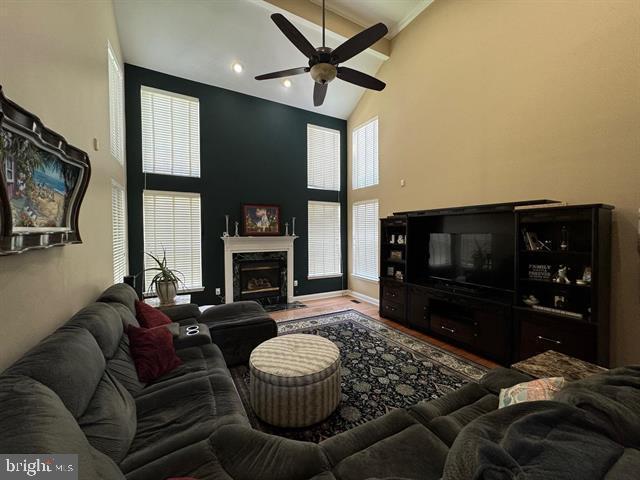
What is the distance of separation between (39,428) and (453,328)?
372cm

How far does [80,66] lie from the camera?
85.8 inches

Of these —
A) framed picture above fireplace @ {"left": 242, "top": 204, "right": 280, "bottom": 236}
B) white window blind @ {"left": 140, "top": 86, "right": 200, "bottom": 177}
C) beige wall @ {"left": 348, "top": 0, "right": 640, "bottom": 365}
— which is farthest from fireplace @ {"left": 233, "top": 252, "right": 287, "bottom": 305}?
beige wall @ {"left": 348, "top": 0, "right": 640, "bottom": 365}

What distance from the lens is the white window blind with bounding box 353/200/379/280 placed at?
5371mm

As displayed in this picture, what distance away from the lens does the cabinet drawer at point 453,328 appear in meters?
3.19

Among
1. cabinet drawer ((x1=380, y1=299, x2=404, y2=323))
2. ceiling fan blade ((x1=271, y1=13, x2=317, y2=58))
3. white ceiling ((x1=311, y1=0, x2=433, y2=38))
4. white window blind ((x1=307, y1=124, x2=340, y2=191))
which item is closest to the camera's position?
Answer: ceiling fan blade ((x1=271, y1=13, x2=317, y2=58))

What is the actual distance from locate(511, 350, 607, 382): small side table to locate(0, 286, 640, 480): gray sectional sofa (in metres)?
0.09

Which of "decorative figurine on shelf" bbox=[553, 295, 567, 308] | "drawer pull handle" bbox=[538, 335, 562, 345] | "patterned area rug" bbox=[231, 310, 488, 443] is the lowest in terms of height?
"patterned area rug" bbox=[231, 310, 488, 443]

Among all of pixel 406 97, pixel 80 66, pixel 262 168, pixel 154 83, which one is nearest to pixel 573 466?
pixel 80 66

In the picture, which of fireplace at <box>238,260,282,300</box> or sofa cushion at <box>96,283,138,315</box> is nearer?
sofa cushion at <box>96,283,138,315</box>

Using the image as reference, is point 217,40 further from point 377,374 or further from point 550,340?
point 550,340

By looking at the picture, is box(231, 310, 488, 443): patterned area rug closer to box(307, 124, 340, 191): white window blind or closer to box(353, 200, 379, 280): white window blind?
box(353, 200, 379, 280): white window blind

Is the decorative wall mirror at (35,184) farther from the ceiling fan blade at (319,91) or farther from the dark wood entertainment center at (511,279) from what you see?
the dark wood entertainment center at (511,279)

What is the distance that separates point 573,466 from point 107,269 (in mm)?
3822

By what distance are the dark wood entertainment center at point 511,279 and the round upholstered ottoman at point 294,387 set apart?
207cm
